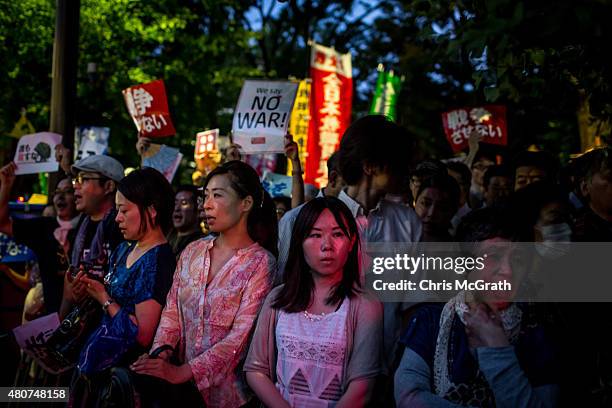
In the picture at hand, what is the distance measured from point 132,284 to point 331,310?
1340 mm

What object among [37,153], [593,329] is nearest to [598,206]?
[593,329]

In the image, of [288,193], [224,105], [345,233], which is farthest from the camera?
[224,105]

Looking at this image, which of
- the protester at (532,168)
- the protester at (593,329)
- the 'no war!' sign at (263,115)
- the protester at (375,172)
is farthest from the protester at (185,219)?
the protester at (593,329)

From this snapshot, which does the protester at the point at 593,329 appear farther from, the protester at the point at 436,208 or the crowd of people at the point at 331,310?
the protester at the point at 436,208

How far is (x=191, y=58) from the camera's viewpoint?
20781 mm

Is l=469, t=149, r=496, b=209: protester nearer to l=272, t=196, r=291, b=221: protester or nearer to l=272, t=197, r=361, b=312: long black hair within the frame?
l=272, t=196, r=291, b=221: protester

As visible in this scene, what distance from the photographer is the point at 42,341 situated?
16.4 ft

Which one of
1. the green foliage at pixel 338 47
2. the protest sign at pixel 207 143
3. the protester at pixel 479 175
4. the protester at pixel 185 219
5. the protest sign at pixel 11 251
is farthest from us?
the protest sign at pixel 207 143

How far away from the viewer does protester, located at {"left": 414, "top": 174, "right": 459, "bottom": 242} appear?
16.7ft

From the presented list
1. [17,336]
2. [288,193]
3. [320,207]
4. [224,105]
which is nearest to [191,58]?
[224,105]

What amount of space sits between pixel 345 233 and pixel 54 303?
2.89 m

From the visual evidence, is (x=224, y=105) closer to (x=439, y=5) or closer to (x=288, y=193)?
(x=288, y=193)

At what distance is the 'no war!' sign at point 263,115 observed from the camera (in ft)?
22.1

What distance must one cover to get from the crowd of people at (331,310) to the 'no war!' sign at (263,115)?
1.68m
